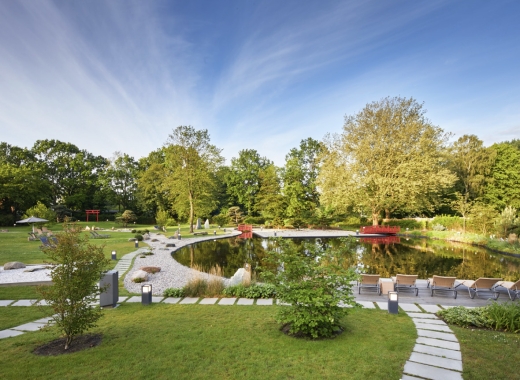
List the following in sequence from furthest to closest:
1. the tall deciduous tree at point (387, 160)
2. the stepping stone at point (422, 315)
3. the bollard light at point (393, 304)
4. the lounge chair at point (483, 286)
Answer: the tall deciduous tree at point (387, 160), the lounge chair at point (483, 286), the bollard light at point (393, 304), the stepping stone at point (422, 315)

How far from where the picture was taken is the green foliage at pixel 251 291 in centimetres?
748

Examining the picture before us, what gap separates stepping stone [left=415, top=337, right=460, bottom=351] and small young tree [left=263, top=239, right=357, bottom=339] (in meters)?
1.26

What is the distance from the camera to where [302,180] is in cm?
3941

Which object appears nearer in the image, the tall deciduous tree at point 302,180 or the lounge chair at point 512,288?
the lounge chair at point 512,288

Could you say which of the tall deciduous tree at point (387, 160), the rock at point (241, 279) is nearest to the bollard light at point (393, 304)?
the rock at point (241, 279)

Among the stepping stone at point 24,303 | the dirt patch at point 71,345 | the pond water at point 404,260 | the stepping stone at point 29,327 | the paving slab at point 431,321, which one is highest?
the dirt patch at point 71,345

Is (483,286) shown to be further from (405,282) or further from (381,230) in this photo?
(381,230)

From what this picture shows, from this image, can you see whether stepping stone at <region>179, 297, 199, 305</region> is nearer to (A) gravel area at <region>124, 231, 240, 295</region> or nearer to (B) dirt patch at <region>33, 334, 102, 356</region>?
(A) gravel area at <region>124, 231, 240, 295</region>

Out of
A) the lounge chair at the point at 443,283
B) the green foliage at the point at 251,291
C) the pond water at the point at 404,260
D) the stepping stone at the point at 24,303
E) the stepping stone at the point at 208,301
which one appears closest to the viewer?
the stepping stone at the point at 24,303

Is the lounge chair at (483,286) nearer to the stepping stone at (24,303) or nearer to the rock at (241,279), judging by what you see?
the rock at (241,279)

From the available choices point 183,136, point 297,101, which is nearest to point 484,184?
point 297,101

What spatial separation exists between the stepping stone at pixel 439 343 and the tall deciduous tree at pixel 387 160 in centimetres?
2156

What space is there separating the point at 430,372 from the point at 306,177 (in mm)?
36595

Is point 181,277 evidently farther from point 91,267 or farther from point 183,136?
point 183,136
